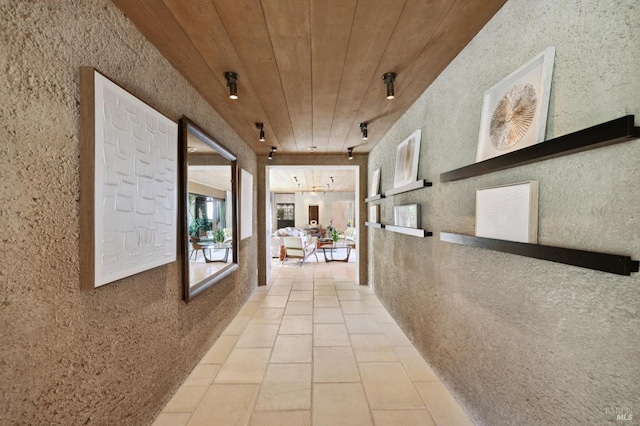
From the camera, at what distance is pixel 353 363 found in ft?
6.88

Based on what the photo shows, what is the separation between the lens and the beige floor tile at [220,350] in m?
2.13

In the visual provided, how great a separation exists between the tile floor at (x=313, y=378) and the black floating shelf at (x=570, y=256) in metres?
1.11

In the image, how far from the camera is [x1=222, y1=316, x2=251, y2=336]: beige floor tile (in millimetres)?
2619

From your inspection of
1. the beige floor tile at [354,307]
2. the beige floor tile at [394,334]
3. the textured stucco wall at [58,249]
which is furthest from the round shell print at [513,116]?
the beige floor tile at [354,307]

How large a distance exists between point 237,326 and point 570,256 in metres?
2.81

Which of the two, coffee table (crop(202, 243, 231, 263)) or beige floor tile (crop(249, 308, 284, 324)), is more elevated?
coffee table (crop(202, 243, 231, 263))

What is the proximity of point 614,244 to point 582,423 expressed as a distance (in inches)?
24.5

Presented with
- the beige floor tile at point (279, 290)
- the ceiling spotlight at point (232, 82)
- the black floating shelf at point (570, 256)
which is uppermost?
the ceiling spotlight at point (232, 82)

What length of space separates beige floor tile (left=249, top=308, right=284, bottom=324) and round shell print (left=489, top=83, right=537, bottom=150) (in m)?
2.68

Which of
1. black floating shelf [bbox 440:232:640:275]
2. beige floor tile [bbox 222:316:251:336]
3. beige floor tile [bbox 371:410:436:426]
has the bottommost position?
beige floor tile [bbox 222:316:251:336]

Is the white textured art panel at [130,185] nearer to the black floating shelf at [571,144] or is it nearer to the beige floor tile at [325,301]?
the black floating shelf at [571,144]

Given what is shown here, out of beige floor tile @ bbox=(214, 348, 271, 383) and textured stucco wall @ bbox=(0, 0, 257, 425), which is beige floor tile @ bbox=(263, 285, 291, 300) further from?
textured stucco wall @ bbox=(0, 0, 257, 425)

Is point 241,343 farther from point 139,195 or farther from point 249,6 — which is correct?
point 249,6

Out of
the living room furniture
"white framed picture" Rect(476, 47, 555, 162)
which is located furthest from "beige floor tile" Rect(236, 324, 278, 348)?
the living room furniture
